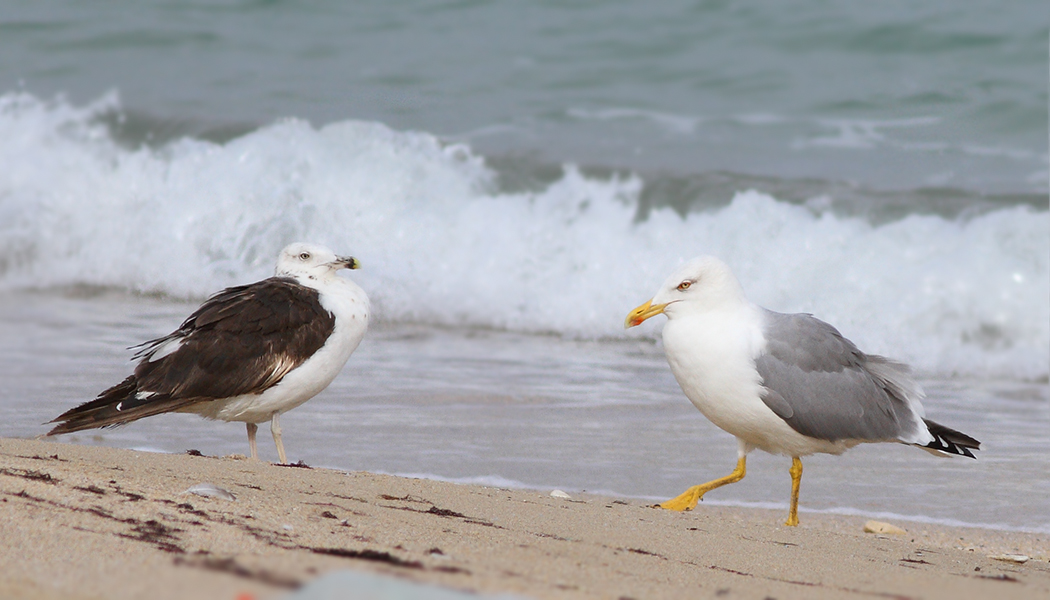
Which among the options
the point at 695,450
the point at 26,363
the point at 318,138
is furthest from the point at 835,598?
the point at 318,138

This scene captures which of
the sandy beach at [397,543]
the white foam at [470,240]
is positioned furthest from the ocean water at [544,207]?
the sandy beach at [397,543]

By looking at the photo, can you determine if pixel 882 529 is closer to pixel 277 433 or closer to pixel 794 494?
pixel 794 494

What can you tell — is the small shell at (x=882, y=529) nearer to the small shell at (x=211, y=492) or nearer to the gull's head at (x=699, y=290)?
the gull's head at (x=699, y=290)

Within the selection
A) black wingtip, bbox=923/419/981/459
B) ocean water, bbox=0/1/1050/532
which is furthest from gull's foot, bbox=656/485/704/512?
black wingtip, bbox=923/419/981/459

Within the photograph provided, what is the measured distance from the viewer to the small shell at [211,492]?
3.61 meters

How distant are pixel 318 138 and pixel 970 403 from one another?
24.2 feet

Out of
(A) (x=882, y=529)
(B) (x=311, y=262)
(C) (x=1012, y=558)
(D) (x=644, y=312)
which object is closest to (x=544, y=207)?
(B) (x=311, y=262)

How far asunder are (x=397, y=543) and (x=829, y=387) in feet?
7.86

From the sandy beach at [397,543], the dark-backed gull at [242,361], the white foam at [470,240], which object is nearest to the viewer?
the sandy beach at [397,543]

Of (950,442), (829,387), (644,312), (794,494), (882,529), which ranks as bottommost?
(882,529)

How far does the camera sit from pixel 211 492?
3.62 m

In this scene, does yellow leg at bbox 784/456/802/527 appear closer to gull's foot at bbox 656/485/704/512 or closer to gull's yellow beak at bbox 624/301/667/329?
gull's foot at bbox 656/485/704/512

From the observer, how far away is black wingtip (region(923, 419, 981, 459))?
5.11 m

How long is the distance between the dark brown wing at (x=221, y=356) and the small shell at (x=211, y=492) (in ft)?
4.03
